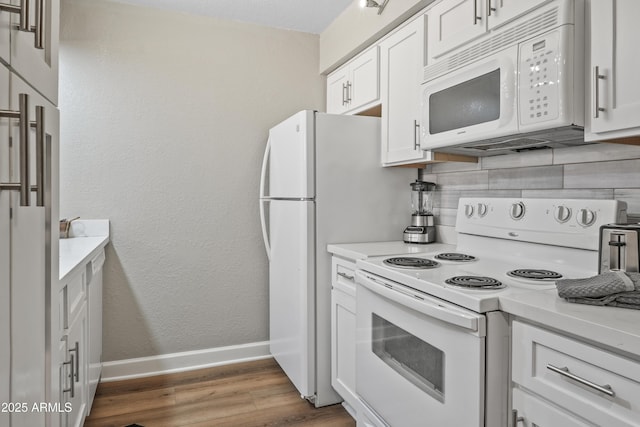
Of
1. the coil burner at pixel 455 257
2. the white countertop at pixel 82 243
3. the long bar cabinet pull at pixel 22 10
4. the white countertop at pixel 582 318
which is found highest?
the long bar cabinet pull at pixel 22 10

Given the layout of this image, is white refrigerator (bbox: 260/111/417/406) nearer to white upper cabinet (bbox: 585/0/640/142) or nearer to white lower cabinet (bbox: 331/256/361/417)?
white lower cabinet (bbox: 331/256/361/417)

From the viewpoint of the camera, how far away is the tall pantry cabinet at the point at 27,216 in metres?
0.64

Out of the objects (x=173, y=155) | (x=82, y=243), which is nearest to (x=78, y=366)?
(x=82, y=243)

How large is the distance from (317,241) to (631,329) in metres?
1.60

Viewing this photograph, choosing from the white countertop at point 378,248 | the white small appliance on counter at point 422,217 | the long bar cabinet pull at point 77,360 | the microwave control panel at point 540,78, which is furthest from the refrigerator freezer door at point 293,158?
the long bar cabinet pull at point 77,360

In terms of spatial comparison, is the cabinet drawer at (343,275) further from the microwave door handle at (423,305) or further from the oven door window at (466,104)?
the oven door window at (466,104)

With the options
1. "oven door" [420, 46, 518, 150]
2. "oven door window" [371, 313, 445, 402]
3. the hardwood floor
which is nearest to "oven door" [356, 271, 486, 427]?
"oven door window" [371, 313, 445, 402]

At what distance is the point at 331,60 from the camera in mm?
3033

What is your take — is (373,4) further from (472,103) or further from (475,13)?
(472,103)

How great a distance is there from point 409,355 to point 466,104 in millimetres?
1048

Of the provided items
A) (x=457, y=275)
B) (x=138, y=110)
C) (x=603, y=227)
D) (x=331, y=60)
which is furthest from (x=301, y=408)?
(x=331, y=60)

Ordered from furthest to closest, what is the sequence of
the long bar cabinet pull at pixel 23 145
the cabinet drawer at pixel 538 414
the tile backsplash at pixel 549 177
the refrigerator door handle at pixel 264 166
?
the refrigerator door handle at pixel 264 166, the tile backsplash at pixel 549 177, the cabinet drawer at pixel 538 414, the long bar cabinet pull at pixel 23 145

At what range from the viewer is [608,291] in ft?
3.56

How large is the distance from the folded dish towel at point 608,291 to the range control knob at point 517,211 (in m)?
0.69
